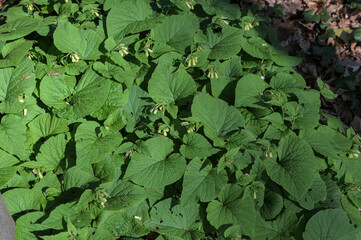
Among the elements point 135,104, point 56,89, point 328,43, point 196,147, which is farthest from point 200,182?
point 328,43

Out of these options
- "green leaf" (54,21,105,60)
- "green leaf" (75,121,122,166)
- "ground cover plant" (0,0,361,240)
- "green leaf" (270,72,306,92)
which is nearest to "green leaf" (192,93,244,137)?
"ground cover plant" (0,0,361,240)

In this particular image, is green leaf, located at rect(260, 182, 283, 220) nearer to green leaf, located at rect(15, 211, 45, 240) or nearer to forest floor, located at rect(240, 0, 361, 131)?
green leaf, located at rect(15, 211, 45, 240)

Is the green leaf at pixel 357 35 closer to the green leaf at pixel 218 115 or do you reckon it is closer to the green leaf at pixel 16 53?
the green leaf at pixel 218 115

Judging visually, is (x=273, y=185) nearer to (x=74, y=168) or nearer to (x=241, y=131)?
(x=241, y=131)

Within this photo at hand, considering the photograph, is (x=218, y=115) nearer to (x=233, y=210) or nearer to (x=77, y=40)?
(x=233, y=210)

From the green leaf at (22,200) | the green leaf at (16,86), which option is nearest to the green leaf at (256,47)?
the green leaf at (16,86)
